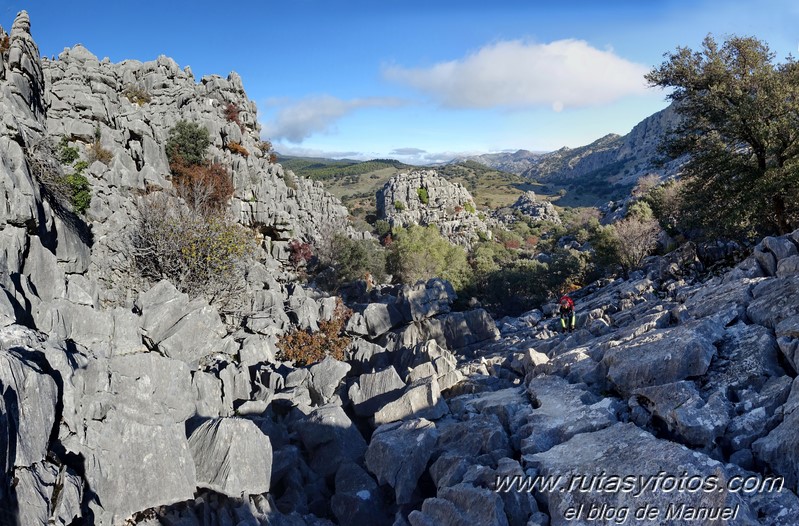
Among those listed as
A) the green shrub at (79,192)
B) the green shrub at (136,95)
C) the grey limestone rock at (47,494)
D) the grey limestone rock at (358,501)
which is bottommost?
the grey limestone rock at (358,501)

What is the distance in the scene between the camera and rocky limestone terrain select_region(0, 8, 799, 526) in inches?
319

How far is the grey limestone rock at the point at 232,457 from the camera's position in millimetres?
10289

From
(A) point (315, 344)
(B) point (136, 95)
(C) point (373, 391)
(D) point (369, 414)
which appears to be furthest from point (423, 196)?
(D) point (369, 414)

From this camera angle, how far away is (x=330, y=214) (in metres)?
51.0

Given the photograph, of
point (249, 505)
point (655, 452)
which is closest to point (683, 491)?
point (655, 452)

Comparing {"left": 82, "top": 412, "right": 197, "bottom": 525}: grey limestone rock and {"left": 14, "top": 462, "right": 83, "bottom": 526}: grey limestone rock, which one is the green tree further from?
{"left": 14, "top": 462, "right": 83, "bottom": 526}: grey limestone rock

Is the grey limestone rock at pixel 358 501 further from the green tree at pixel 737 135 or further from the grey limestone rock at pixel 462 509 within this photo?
the green tree at pixel 737 135

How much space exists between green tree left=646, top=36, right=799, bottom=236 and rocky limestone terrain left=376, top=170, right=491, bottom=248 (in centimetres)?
5499

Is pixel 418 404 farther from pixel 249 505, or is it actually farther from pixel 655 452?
pixel 655 452

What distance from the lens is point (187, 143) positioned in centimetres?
3478

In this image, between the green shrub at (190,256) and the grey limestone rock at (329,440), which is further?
the green shrub at (190,256)

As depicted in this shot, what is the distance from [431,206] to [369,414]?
81.5 metres

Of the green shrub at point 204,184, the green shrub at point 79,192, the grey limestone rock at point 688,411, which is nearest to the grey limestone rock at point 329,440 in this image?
the grey limestone rock at point 688,411

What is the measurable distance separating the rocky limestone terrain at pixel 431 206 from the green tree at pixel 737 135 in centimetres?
5499
